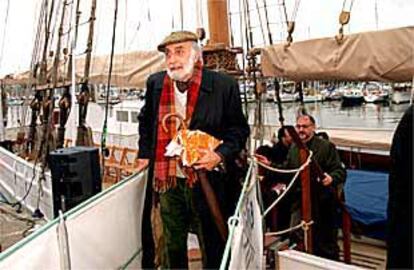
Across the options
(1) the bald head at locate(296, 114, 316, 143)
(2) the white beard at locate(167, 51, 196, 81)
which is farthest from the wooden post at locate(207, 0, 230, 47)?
(2) the white beard at locate(167, 51, 196, 81)

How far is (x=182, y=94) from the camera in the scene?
2713 millimetres

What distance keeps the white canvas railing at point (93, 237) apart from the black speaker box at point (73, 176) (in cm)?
44

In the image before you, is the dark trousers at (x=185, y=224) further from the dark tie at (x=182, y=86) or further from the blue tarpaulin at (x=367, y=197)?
→ the blue tarpaulin at (x=367, y=197)

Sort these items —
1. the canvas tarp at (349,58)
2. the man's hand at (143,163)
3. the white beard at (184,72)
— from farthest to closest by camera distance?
the canvas tarp at (349,58)
the man's hand at (143,163)
the white beard at (184,72)

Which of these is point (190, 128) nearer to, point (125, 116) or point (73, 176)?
point (73, 176)

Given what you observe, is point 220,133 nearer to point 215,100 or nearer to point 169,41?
point 215,100

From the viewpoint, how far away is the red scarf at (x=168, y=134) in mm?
2657

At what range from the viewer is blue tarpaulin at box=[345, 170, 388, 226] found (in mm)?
4382

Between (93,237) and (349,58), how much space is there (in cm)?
190

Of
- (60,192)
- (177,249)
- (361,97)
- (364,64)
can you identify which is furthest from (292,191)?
(361,97)

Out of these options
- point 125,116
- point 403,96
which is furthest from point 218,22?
point 125,116

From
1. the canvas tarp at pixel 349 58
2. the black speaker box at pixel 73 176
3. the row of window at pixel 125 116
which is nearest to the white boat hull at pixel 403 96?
the canvas tarp at pixel 349 58

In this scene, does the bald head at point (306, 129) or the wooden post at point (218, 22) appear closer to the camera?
the bald head at point (306, 129)

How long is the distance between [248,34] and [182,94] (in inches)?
121
